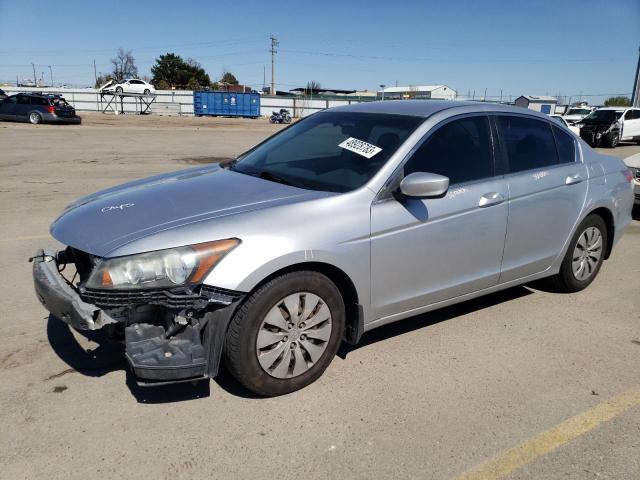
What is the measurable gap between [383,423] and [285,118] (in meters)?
38.3

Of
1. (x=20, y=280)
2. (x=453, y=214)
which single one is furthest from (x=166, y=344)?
(x=20, y=280)

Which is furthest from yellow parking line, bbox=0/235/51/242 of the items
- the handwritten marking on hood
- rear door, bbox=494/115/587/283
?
rear door, bbox=494/115/587/283

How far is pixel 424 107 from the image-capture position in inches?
155

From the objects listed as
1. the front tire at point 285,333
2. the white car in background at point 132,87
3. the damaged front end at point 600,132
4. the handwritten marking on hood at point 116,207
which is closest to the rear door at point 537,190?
the front tire at point 285,333

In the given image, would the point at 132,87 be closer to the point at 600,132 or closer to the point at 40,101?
the point at 40,101

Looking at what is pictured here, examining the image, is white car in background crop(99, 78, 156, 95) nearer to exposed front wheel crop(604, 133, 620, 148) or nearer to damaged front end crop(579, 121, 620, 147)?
damaged front end crop(579, 121, 620, 147)

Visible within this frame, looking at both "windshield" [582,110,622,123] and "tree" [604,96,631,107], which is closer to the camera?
"windshield" [582,110,622,123]

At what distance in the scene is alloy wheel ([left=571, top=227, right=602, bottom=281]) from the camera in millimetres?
4695

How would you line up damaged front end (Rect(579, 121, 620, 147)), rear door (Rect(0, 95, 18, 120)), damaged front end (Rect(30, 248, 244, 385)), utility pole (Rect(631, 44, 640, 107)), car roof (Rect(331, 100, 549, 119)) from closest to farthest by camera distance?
damaged front end (Rect(30, 248, 244, 385))
car roof (Rect(331, 100, 549, 119))
damaged front end (Rect(579, 121, 620, 147))
rear door (Rect(0, 95, 18, 120))
utility pole (Rect(631, 44, 640, 107))

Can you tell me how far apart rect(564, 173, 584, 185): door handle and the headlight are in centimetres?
311

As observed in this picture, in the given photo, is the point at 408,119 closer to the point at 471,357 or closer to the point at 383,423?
the point at 471,357

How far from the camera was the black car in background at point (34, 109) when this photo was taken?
25672 mm

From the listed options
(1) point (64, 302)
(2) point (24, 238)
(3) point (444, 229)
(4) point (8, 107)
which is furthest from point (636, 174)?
(4) point (8, 107)

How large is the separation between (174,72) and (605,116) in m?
71.9
